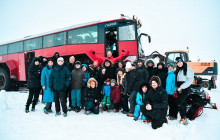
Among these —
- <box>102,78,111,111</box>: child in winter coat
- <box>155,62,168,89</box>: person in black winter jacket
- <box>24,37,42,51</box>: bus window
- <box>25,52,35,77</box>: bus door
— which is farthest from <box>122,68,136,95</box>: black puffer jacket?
<box>25,52,35,77</box>: bus door

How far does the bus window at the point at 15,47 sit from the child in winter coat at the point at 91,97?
722cm

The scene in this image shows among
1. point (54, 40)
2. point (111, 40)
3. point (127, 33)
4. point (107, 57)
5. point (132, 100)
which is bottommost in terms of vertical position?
point (132, 100)

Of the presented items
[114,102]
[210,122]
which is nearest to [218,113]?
[210,122]

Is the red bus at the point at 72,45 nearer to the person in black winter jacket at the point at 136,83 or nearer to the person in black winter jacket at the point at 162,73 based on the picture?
the person in black winter jacket at the point at 162,73

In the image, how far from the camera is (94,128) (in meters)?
2.98

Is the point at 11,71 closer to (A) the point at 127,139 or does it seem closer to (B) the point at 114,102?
(B) the point at 114,102

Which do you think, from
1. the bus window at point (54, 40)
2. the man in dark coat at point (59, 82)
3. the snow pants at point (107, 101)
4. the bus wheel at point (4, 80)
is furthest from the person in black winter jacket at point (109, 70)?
the bus wheel at point (4, 80)

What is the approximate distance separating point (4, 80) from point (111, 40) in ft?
25.9

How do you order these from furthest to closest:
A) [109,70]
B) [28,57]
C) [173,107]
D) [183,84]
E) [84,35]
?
[28,57], [84,35], [109,70], [173,107], [183,84]

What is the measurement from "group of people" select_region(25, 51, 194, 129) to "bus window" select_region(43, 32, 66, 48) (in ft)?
8.22

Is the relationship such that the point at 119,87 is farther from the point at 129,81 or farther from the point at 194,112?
the point at 194,112

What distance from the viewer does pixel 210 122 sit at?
3.31 meters

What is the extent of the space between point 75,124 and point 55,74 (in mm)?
1484

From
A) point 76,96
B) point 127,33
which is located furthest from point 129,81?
point 127,33
